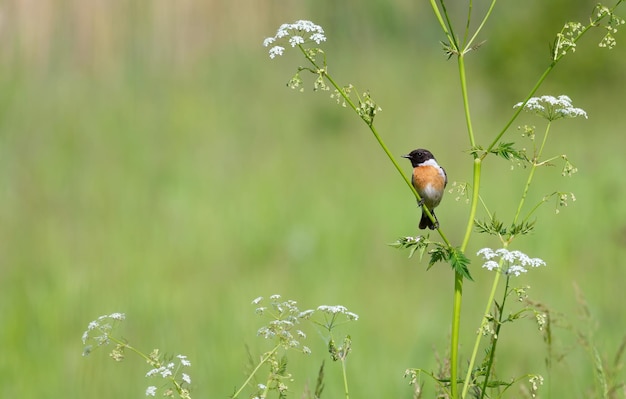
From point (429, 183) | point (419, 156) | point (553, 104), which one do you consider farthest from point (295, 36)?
point (419, 156)

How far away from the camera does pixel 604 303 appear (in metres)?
6.56

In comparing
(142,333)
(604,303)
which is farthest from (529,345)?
(142,333)

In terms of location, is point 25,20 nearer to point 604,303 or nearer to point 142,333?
point 142,333

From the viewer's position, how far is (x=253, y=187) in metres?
9.47

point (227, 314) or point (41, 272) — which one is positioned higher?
point (41, 272)

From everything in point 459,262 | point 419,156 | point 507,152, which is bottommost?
point 459,262

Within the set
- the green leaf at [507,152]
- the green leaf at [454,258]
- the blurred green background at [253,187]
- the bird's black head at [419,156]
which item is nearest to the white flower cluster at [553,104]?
the green leaf at [507,152]

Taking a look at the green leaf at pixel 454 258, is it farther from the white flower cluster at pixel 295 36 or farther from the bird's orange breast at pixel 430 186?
the bird's orange breast at pixel 430 186

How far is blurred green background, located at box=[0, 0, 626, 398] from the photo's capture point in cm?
613

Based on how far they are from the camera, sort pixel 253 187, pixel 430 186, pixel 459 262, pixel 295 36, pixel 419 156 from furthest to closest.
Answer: pixel 253 187 → pixel 419 156 → pixel 430 186 → pixel 295 36 → pixel 459 262

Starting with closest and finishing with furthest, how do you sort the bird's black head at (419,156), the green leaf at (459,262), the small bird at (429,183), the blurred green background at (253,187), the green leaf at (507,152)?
the green leaf at (459,262) → the green leaf at (507,152) → the small bird at (429,183) → the bird's black head at (419,156) → the blurred green background at (253,187)

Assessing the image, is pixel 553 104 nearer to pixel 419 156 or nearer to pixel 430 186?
pixel 430 186

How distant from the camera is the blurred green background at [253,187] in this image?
6.13 m

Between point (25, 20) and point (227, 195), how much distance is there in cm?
377
